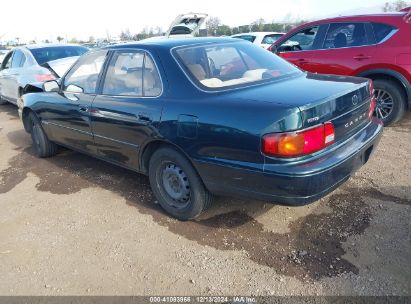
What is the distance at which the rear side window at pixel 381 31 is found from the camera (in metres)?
5.58

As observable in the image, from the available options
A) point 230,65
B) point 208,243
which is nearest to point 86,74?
point 230,65

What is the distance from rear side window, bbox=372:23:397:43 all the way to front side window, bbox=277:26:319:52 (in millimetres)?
1009

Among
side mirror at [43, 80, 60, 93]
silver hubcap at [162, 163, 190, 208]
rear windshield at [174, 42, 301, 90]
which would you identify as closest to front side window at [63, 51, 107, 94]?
side mirror at [43, 80, 60, 93]

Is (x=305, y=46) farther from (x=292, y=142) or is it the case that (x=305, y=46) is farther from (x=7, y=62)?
(x=7, y=62)

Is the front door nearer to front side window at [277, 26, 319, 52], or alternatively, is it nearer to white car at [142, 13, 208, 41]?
front side window at [277, 26, 319, 52]

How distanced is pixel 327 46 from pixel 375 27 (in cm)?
78

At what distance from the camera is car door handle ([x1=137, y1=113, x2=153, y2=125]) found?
3.29 metres

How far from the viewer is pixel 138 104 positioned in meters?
3.40

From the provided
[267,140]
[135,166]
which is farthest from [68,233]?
[267,140]

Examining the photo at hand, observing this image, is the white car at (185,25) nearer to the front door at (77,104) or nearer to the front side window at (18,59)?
the front side window at (18,59)

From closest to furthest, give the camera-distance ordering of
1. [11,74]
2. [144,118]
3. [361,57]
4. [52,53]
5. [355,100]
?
1. [355,100]
2. [144,118]
3. [361,57]
4. [52,53]
5. [11,74]

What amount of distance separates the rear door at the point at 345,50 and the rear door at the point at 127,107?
148 inches

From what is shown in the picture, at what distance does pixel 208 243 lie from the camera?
3080 mm

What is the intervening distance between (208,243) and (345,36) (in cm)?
461
